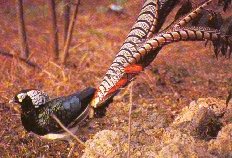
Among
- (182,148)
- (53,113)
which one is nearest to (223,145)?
(182,148)

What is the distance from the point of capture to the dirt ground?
5336 millimetres

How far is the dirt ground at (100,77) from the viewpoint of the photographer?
210 inches

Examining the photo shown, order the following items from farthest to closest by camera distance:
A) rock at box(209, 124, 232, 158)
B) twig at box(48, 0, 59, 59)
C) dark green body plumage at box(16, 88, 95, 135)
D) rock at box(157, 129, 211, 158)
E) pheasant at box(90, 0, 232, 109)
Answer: twig at box(48, 0, 59, 59) → dark green body plumage at box(16, 88, 95, 135) → pheasant at box(90, 0, 232, 109) → rock at box(209, 124, 232, 158) → rock at box(157, 129, 211, 158)

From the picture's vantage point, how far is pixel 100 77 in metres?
7.47

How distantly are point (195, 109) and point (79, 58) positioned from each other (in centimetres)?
392

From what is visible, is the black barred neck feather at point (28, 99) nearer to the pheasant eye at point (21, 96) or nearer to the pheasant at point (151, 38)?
the pheasant eye at point (21, 96)

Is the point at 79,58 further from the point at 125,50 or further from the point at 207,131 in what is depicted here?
the point at 207,131

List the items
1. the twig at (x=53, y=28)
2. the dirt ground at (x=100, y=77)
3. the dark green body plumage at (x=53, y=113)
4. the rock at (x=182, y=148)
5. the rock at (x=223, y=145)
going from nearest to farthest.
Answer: the rock at (x=182, y=148) → the rock at (x=223, y=145) → the dark green body plumage at (x=53, y=113) → the dirt ground at (x=100, y=77) → the twig at (x=53, y=28)

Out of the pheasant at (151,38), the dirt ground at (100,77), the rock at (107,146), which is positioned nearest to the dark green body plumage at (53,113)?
the pheasant at (151,38)

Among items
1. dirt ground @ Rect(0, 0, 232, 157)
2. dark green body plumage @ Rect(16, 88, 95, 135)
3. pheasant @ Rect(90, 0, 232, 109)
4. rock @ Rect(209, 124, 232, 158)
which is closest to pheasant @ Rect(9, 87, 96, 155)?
dark green body plumage @ Rect(16, 88, 95, 135)

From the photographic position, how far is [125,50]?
4.93 metres

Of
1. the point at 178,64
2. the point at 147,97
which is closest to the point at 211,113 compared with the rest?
the point at 147,97

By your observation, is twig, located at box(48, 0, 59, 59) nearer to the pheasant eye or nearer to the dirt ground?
the dirt ground

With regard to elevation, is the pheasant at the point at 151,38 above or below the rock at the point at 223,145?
above
